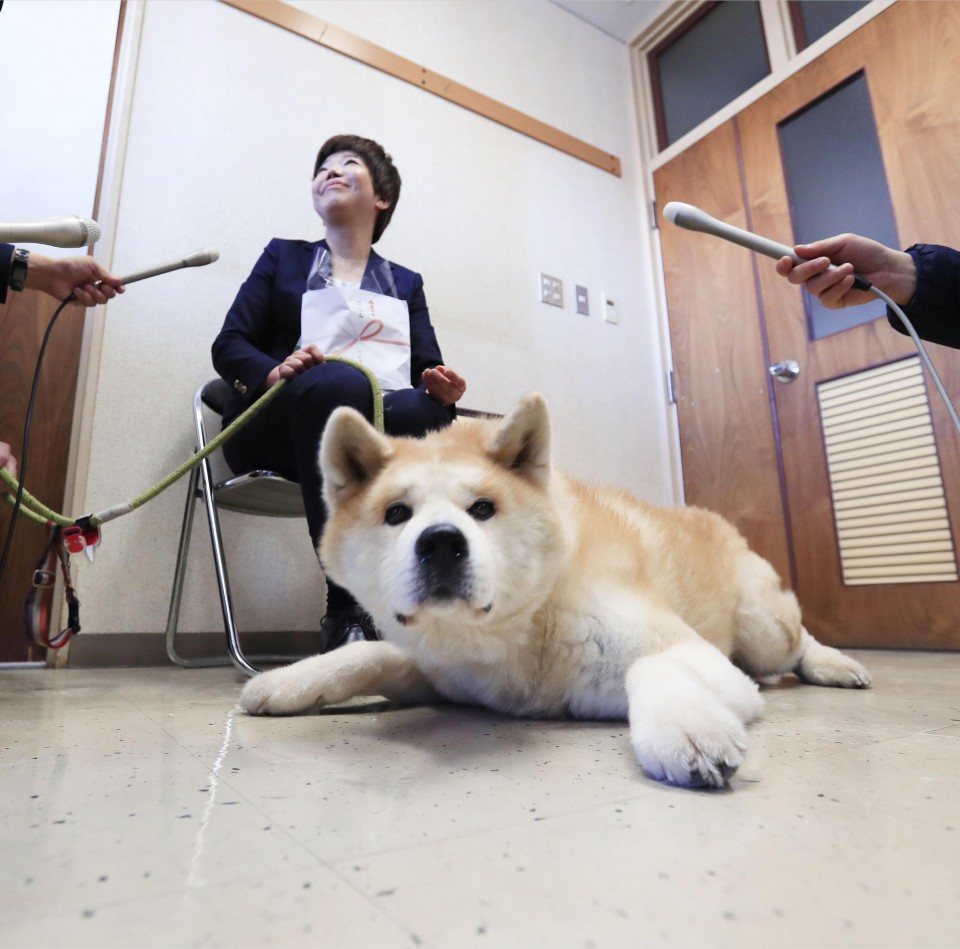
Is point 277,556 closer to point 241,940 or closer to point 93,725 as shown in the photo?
point 93,725

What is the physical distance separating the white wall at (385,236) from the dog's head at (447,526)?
60.4 inches

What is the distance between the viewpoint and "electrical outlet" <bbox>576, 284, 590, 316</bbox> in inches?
144

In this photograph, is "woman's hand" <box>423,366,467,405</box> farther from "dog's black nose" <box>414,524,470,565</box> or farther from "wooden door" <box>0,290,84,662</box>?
"wooden door" <box>0,290,84,662</box>

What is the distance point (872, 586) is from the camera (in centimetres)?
276

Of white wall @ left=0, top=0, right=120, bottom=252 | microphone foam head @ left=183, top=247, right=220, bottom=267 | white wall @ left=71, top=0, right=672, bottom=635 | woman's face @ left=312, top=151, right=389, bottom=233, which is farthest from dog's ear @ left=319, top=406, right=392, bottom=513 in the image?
white wall @ left=0, top=0, right=120, bottom=252

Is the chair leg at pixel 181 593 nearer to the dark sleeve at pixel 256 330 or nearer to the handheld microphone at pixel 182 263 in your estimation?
the dark sleeve at pixel 256 330

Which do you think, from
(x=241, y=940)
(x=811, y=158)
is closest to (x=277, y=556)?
(x=241, y=940)

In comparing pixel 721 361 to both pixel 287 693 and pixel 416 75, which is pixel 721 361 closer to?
pixel 416 75

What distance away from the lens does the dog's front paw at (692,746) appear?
70 centimetres

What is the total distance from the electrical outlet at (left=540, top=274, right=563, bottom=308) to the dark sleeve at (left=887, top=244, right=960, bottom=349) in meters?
2.27

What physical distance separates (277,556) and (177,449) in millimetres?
555

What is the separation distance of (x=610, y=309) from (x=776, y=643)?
2633mm

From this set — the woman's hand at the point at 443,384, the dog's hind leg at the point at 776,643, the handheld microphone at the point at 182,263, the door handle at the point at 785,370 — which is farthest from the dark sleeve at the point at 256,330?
the door handle at the point at 785,370

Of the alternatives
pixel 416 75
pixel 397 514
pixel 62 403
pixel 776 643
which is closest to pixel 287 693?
pixel 397 514
